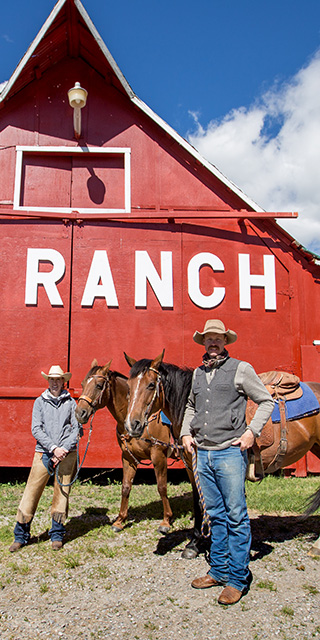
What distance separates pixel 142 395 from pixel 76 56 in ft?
23.9

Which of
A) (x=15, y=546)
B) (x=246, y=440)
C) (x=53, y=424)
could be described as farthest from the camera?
(x=53, y=424)

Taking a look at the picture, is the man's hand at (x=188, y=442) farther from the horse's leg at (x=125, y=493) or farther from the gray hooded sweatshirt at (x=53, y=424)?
the horse's leg at (x=125, y=493)

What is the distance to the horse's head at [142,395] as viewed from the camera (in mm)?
3950

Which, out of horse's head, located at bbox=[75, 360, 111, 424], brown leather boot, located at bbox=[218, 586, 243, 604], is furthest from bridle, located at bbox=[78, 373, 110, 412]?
brown leather boot, located at bbox=[218, 586, 243, 604]

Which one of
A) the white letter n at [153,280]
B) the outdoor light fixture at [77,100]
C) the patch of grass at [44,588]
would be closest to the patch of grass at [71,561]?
the patch of grass at [44,588]

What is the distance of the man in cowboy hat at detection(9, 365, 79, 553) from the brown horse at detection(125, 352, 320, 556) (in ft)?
3.69

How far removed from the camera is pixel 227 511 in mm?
3709

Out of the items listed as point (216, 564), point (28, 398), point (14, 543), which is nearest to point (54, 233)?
point (28, 398)

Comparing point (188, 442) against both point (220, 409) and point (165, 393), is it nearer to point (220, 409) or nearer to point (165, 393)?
point (220, 409)

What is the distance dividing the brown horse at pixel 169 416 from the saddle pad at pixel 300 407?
0.25ft

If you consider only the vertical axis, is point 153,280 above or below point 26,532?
above

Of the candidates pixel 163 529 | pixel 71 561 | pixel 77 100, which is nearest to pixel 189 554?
pixel 163 529

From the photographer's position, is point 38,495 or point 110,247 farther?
point 110,247

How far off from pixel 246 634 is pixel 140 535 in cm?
223
